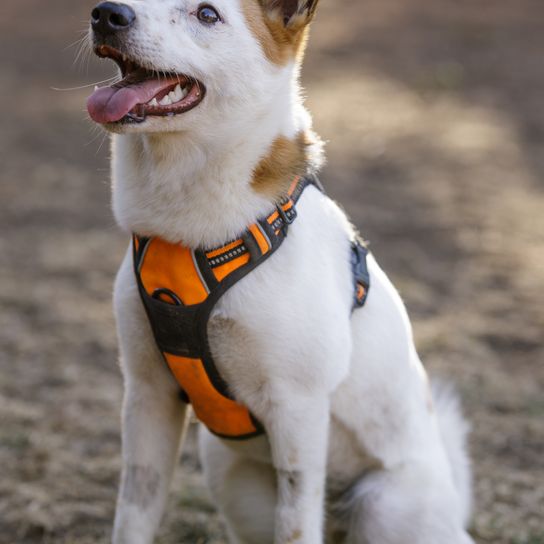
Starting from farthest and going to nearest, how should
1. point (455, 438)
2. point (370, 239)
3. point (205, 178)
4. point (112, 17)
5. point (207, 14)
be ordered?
1. point (370, 239)
2. point (455, 438)
3. point (205, 178)
4. point (207, 14)
5. point (112, 17)

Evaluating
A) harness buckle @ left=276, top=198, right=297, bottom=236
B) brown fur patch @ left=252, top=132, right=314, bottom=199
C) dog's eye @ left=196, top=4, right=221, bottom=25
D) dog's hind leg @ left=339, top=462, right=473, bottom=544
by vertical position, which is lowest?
dog's hind leg @ left=339, top=462, right=473, bottom=544

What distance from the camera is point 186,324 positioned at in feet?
8.31

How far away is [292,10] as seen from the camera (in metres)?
2.64

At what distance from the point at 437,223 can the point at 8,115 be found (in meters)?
4.00

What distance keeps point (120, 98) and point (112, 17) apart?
7.8 inches

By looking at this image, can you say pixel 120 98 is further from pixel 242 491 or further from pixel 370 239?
pixel 370 239

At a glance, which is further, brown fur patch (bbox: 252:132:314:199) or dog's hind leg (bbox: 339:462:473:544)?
dog's hind leg (bbox: 339:462:473:544)

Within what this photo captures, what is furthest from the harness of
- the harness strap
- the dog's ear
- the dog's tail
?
the dog's tail

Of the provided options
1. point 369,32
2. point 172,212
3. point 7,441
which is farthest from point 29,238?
point 369,32

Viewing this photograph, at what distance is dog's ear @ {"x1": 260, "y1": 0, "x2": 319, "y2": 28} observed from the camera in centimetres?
261

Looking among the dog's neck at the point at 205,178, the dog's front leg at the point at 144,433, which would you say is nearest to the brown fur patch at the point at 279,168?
the dog's neck at the point at 205,178

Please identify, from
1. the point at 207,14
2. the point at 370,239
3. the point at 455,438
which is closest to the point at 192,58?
the point at 207,14

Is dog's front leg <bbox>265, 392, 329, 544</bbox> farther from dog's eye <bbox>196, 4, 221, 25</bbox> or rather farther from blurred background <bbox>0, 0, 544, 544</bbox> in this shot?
dog's eye <bbox>196, 4, 221, 25</bbox>

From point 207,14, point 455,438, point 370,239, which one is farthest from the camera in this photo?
point 370,239
